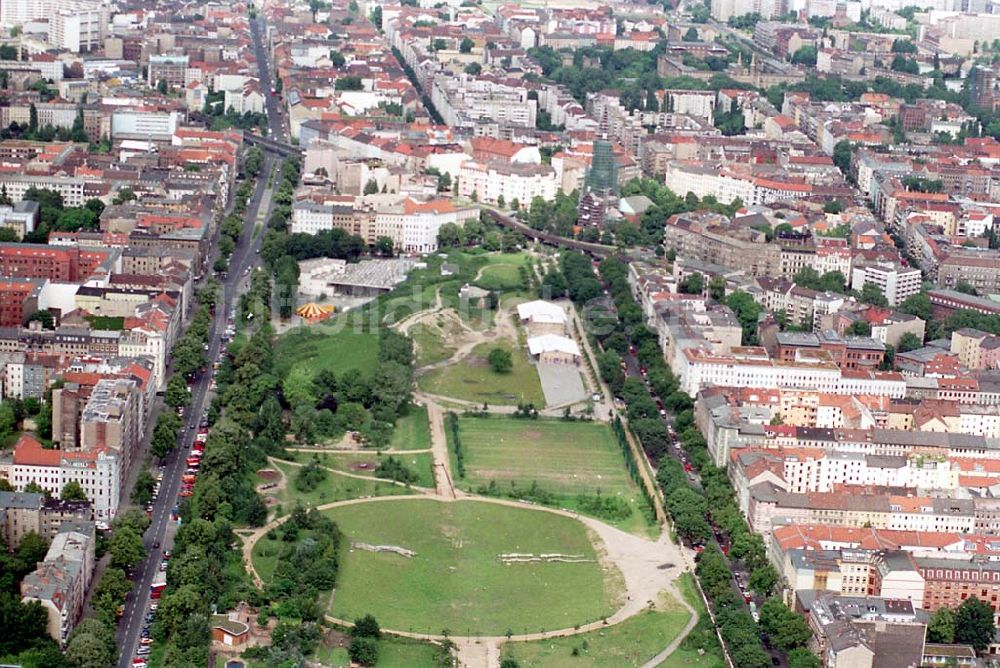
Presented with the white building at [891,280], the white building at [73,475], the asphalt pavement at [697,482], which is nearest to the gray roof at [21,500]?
the white building at [73,475]

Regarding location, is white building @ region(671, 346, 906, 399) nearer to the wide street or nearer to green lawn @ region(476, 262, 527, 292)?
green lawn @ region(476, 262, 527, 292)

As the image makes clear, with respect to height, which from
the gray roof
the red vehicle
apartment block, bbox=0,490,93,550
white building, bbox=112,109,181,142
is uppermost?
white building, bbox=112,109,181,142

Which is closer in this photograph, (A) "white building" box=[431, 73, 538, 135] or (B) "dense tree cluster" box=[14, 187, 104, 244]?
(B) "dense tree cluster" box=[14, 187, 104, 244]

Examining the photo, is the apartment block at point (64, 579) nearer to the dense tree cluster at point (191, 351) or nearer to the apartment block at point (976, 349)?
the dense tree cluster at point (191, 351)

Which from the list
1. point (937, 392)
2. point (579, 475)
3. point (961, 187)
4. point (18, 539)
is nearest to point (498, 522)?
point (579, 475)

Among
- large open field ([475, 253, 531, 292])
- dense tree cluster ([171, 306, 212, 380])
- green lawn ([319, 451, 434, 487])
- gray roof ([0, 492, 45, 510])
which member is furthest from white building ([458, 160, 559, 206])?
gray roof ([0, 492, 45, 510])
